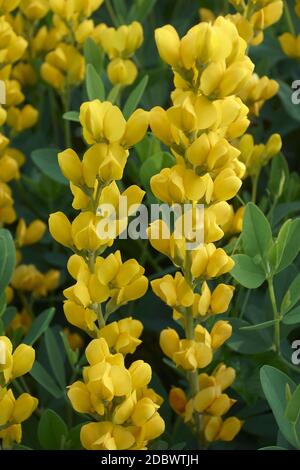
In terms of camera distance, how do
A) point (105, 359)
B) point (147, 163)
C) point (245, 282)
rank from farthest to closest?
point (147, 163) < point (245, 282) < point (105, 359)

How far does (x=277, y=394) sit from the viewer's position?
709mm

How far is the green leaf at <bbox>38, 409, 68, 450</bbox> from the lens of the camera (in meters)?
0.76

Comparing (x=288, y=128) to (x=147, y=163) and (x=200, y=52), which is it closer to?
(x=147, y=163)

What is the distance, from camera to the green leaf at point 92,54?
37.9 inches

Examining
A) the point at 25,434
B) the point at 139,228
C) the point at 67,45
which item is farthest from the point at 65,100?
the point at 25,434

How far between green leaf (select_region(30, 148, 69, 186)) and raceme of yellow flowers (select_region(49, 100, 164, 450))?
0.30 meters

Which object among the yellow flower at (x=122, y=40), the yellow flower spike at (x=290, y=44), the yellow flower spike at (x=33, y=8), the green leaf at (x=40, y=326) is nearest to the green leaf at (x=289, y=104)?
the yellow flower spike at (x=290, y=44)

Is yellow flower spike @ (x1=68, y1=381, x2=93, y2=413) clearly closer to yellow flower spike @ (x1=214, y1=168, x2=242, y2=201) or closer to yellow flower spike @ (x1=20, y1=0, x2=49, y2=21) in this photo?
yellow flower spike @ (x1=214, y1=168, x2=242, y2=201)

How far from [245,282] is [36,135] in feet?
1.55

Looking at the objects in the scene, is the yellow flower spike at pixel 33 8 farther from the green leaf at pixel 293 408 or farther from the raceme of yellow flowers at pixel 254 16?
the green leaf at pixel 293 408

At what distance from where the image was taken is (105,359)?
633mm

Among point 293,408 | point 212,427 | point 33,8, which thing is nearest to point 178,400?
point 212,427

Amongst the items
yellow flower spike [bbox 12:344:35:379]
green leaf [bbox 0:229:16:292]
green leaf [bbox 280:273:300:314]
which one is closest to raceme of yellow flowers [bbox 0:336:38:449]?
yellow flower spike [bbox 12:344:35:379]

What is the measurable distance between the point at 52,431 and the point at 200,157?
270 mm
